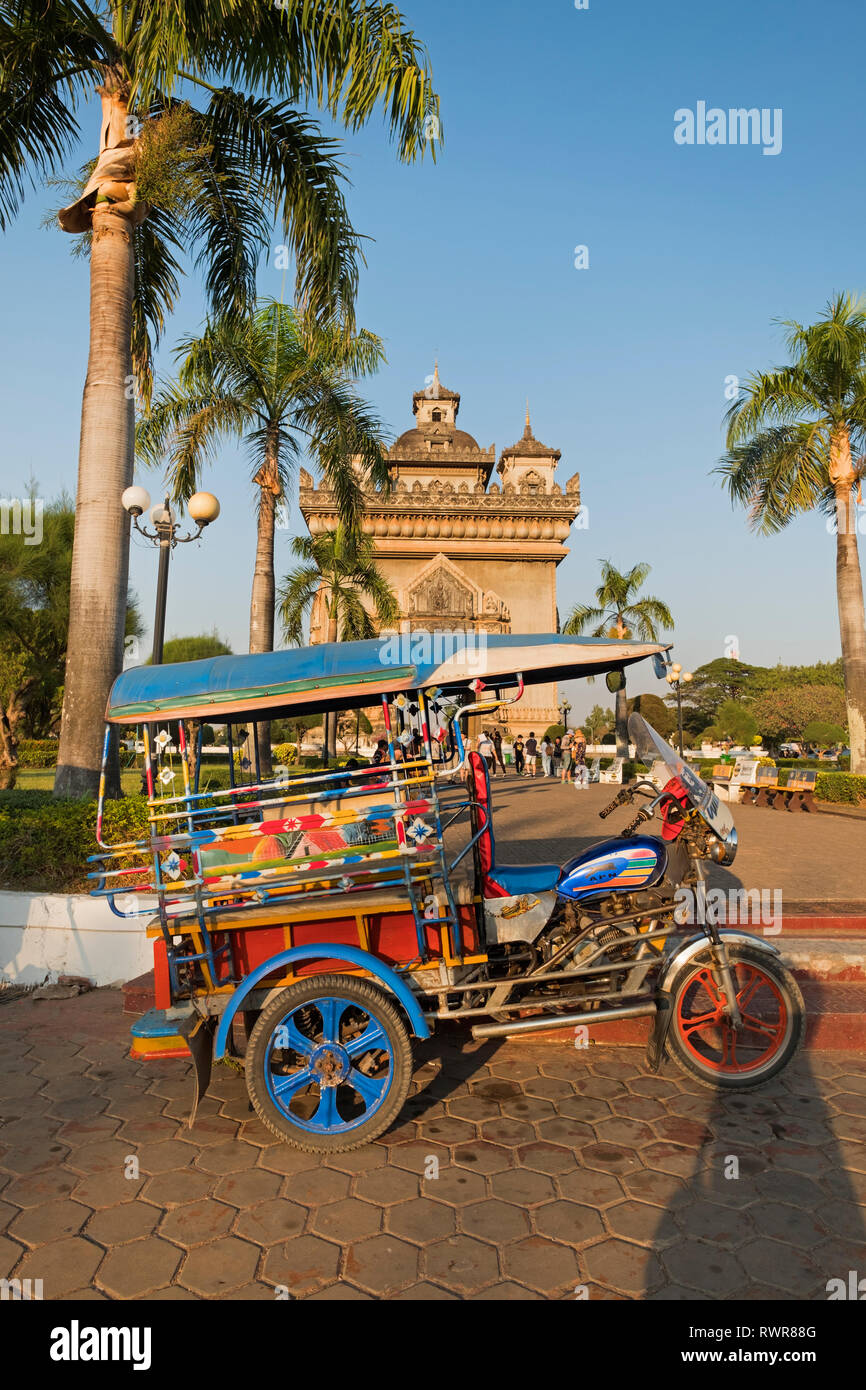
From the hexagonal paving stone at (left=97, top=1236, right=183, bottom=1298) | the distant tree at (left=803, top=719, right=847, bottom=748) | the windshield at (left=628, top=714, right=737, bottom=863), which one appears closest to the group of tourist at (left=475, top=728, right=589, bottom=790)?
the windshield at (left=628, top=714, right=737, bottom=863)

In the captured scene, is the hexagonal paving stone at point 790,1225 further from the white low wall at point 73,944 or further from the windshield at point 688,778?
the white low wall at point 73,944

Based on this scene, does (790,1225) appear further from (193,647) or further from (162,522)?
(193,647)

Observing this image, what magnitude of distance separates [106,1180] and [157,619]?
5.65 meters

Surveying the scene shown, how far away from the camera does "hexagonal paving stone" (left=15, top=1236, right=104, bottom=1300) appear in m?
2.87

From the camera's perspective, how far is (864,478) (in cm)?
1802

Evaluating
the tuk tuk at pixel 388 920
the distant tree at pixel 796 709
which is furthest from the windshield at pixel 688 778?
the distant tree at pixel 796 709

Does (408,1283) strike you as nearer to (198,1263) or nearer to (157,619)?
(198,1263)

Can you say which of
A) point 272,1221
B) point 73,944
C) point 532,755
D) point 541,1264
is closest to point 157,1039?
point 272,1221

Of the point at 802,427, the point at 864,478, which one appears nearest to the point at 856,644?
the point at 864,478

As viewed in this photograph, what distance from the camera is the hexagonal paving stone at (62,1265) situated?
113 inches

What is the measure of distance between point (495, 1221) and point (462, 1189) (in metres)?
0.28

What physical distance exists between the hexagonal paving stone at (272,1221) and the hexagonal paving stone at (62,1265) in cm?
56

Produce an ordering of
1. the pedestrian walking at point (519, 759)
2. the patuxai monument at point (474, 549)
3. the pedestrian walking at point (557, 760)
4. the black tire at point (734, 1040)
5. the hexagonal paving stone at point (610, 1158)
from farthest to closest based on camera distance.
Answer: the patuxai monument at point (474, 549) → the pedestrian walking at point (519, 759) → the pedestrian walking at point (557, 760) → the black tire at point (734, 1040) → the hexagonal paving stone at point (610, 1158)

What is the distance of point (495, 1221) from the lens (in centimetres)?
322
